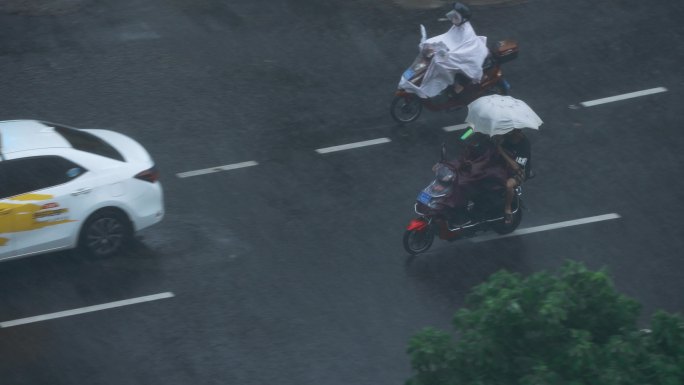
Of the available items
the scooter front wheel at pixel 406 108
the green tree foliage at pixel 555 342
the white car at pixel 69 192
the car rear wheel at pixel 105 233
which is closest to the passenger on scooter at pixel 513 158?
the scooter front wheel at pixel 406 108

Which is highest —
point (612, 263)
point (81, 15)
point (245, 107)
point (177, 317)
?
point (81, 15)

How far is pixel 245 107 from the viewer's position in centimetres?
1602

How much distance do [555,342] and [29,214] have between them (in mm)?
7382

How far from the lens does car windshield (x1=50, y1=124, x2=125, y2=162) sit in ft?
41.6

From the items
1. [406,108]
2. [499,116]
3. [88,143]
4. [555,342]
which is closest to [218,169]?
[88,143]

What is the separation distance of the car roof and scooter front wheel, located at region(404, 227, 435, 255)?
14.4 feet

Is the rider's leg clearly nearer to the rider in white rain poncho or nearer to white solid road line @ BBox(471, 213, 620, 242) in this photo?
white solid road line @ BBox(471, 213, 620, 242)

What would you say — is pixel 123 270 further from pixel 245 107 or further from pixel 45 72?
pixel 45 72

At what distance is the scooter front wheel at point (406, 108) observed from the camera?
51.2ft

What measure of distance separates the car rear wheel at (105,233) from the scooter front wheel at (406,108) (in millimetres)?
4927

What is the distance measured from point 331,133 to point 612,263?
4.79 m

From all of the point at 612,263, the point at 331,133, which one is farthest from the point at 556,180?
the point at 331,133

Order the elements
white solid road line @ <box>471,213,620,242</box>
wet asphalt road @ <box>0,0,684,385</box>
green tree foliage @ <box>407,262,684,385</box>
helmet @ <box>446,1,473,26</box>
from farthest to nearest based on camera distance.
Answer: helmet @ <box>446,1,473,26</box> → white solid road line @ <box>471,213,620,242</box> → wet asphalt road @ <box>0,0,684,385</box> → green tree foliage @ <box>407,262,684,385</box>

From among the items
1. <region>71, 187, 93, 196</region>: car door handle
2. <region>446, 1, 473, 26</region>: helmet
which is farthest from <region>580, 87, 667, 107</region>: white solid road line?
<region>71, 187, 93, 196</region>: car door handle
